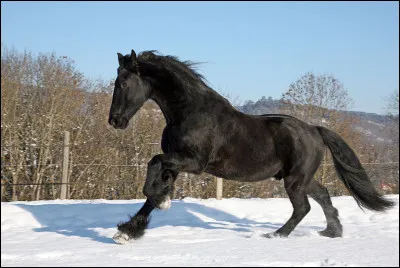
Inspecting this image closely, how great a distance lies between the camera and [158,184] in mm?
4953

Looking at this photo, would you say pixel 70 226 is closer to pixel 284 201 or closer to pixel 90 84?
pixel 284 201

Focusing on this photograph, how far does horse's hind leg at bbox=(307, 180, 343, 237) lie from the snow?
183 mm

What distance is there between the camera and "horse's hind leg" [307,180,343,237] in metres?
5.80

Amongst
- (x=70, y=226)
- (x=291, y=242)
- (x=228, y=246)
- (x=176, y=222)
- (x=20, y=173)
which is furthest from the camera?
(x=20, y=173)

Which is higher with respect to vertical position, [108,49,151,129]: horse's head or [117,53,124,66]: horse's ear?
[117,53,124,66]: horse's ear

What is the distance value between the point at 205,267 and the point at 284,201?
18.9 feet

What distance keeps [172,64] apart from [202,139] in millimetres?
1038

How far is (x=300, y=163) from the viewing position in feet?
18.8

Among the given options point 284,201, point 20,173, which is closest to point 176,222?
point 284,201

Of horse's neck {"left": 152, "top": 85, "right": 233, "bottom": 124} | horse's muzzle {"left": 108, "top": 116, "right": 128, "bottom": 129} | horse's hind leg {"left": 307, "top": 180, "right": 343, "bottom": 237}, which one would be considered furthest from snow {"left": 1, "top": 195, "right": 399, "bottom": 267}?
horse's neck {"left": 152, "top": 85, "right": 233, "bottom": 124}

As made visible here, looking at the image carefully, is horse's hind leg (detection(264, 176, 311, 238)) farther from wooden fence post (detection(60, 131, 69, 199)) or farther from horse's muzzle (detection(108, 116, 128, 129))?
wooden fence post (detection(60, 131, 69, 199))

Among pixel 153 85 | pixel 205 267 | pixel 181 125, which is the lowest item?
pixel 205 267

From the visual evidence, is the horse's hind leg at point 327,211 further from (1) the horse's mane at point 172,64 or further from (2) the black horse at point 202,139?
(1) the horse's mane at point 172,64

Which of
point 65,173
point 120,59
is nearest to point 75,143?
point 65,173
